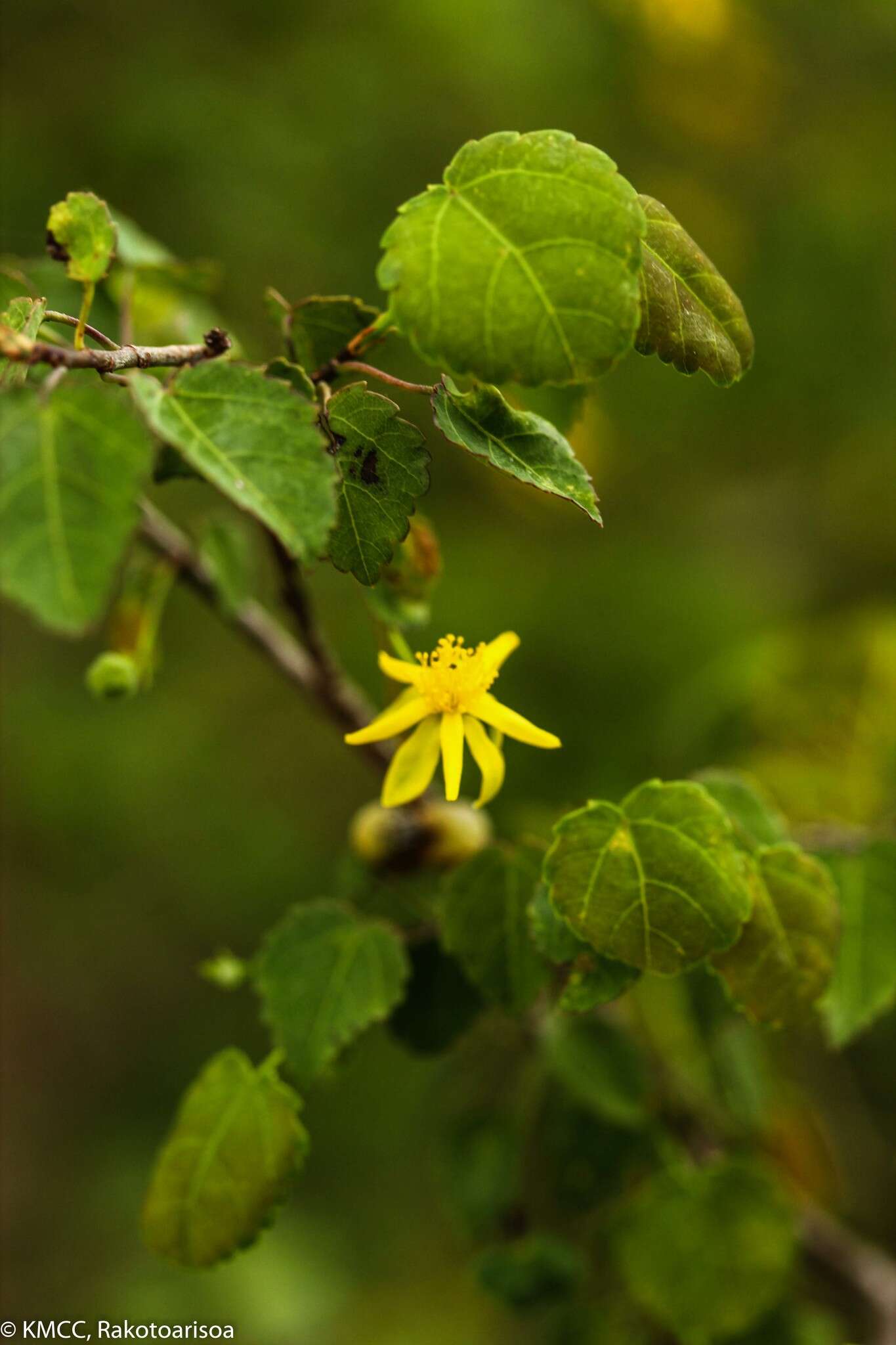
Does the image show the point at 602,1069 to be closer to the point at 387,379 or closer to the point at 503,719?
the point at 503,719

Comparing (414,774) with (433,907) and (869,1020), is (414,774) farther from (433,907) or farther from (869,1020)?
(869,1020)

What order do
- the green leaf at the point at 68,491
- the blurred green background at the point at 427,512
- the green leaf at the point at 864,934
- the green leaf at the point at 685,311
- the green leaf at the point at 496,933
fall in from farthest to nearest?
the blurred green background at the point at 427,512, the green leaf at the point at 864,934, the green leaf at the point at 496,933, the green leaf at the point at 685,311, the green leaf at the point at 68,491

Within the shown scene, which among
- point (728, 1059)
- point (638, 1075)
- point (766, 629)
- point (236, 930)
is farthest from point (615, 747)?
point (236, 930)

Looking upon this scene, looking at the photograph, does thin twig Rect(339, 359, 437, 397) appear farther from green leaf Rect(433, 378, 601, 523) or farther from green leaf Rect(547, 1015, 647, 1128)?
green leaf Rect(547, 1015, 647, 1128)

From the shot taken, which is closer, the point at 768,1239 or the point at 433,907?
the point at 433,907

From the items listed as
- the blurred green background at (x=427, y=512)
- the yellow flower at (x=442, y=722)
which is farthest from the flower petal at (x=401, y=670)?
the blurred green background at (x=427, y=512)

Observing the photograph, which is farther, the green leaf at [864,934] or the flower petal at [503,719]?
the green leaf at [864,934]

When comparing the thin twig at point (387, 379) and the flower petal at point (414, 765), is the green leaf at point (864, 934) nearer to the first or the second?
the flower petal at point (414, 765)
